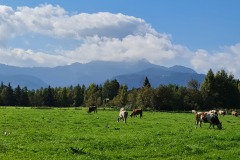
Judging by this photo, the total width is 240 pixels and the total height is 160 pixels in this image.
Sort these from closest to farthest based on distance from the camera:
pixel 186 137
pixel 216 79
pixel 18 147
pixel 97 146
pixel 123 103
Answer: pixel 18 147, pixel 97 146, pixel 186 137, pixel 216 79, pixel 123 103

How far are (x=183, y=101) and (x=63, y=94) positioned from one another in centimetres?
7418

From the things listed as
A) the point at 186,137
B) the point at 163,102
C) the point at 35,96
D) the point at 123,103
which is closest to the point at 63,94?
the point at 35,96

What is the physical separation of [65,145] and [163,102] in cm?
10837

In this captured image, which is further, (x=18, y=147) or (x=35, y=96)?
(x=35, y=96)

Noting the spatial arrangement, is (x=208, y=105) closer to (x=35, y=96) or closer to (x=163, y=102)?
(x=163, y=102)

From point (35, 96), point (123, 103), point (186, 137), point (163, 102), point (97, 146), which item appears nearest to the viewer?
point (97, 146)

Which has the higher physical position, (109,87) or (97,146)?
(109,87)

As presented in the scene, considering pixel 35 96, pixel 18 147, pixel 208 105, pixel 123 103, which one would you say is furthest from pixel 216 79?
pixel 18 147

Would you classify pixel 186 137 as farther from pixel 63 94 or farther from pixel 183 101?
pixel 63 94

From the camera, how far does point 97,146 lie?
2486 centimetres

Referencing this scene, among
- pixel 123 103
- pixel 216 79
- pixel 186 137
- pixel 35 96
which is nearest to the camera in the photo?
pixel 186 137

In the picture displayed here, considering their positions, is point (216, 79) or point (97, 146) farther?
point (216, 79)

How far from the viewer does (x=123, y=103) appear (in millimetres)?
158500

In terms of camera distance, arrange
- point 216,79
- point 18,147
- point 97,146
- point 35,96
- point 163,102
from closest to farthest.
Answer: point 18,147 → point 97,146 → point 163,102 → point 216,79 → point 35,96
